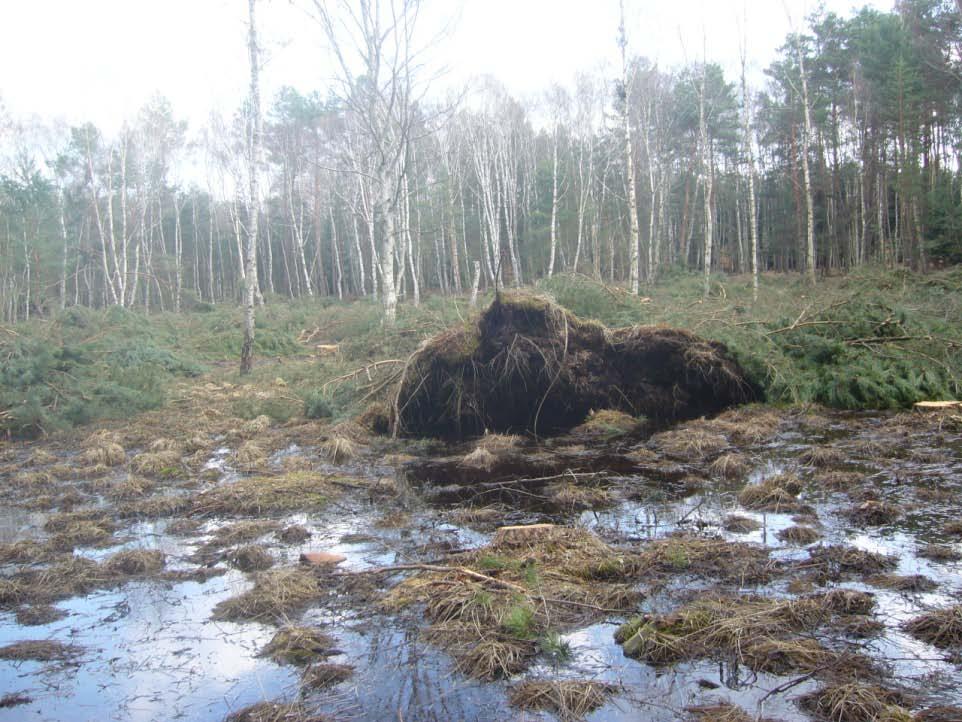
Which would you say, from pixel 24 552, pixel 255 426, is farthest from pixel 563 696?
pixel 255 426

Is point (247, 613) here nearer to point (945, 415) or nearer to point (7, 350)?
point (945, 415)

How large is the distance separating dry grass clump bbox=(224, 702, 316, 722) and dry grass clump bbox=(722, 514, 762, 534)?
3.42 meters

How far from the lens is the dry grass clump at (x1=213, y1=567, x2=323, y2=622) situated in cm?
424

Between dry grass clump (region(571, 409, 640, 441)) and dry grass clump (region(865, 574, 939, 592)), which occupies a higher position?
dry grass clump (region(571, 409, 640, 441))

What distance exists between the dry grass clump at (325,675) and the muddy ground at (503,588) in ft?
0.03

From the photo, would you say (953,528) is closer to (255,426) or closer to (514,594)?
(514,594)

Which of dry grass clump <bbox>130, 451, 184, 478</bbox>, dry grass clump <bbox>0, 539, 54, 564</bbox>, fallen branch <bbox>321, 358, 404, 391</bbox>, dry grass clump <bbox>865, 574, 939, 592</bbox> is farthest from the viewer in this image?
fallen branch <bbox>321, 358, 404, 391</bbox>

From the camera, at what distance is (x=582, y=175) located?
3831 cm

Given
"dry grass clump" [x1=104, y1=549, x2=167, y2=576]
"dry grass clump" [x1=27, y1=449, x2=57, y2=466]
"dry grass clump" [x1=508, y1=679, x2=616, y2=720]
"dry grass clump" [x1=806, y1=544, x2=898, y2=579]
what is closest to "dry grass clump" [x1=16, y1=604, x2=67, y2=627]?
"dry grass clump" [x1=104, y1=549, x2=167, y2=576]

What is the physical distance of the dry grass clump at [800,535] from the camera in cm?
491

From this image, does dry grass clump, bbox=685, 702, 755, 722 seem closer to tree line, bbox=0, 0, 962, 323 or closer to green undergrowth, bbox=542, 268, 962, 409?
green undergrowth, bbox=542, 268, 962, 409

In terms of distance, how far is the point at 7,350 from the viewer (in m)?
12.2

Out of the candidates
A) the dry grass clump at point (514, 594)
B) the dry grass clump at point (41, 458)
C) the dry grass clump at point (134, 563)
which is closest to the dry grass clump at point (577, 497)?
the dry grass clump at point (514, 594)

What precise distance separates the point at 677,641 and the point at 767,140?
41302mm
